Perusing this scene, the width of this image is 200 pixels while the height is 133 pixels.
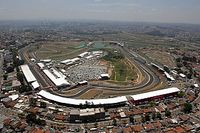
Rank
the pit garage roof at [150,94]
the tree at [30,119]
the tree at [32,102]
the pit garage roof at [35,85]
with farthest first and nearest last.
→ the pit garage roof at [35,85]
the pit garage roof at [150,94]
the tree at [32,102]
the tree at [30,119]

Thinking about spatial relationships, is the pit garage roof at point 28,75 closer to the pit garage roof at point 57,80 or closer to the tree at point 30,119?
the pit garage roof at point 57,80

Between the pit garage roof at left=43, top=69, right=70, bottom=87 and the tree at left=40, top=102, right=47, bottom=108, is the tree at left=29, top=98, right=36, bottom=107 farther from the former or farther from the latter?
the pit garage roof at left=43, top=69, right=70, bottom=87

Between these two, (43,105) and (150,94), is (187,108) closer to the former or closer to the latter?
(150,94)

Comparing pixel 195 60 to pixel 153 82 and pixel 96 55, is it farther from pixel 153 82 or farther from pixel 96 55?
pixel 96 55

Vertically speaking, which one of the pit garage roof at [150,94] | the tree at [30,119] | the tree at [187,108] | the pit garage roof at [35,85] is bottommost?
the tree at [30,119]

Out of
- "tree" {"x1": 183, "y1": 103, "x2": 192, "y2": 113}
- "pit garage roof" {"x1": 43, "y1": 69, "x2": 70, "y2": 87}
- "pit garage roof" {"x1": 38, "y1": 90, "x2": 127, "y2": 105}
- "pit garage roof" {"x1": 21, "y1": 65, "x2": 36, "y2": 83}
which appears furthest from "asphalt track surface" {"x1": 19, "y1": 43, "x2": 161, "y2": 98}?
"tree" {"x1": 183, "y1": 103, "x2": 192, "y2": 113}

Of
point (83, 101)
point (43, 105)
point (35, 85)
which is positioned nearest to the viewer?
→ point (43, 105)

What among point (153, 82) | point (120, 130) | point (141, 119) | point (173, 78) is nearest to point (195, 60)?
point (173, 78)

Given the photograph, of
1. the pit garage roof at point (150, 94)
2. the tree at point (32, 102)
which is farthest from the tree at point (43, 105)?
the pit garage roof at point (150, 94)

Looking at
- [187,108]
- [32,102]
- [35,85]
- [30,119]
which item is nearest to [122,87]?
[187,108]

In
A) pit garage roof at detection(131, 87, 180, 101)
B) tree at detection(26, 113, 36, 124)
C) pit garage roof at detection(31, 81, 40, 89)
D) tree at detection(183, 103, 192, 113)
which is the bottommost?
tree at detection(26, 113, 36, 124)

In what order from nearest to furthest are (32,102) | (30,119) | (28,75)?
(30,119) → (32,102) → (28,75)
